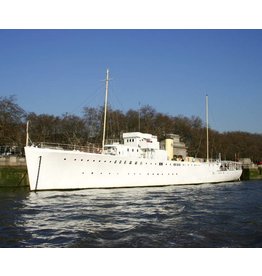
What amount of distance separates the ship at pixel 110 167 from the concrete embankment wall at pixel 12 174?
2.97 meters

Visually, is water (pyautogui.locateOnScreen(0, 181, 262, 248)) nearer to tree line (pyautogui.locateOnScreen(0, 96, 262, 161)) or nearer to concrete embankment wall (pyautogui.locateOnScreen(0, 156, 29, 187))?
concrete embankment wall (pyautogui.locateOnScreen(0, 156, 29, 187))

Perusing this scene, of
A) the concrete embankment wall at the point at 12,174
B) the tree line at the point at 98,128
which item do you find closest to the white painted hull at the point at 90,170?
the concrete embankment wall at the point at 12,174

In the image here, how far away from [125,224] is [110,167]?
1599cm

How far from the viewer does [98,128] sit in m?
66.2

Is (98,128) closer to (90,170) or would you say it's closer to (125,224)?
(90,170)

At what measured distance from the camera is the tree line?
48.3 metres

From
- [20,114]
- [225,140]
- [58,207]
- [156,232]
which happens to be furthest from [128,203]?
[225,140]

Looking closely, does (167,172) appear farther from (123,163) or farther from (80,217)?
(80,217)

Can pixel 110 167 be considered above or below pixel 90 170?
above

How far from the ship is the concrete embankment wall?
297 centimetres

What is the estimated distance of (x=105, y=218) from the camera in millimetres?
15344

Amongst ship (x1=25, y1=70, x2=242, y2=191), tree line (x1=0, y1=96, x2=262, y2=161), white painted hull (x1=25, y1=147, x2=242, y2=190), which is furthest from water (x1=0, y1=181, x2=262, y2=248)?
tree line (x1=0, y1=96, x2=262, y2=161)

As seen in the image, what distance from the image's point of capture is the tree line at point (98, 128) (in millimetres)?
48281

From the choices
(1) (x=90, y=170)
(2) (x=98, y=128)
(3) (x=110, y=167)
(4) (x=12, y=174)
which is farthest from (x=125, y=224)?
(2) (x=98, y=128)
